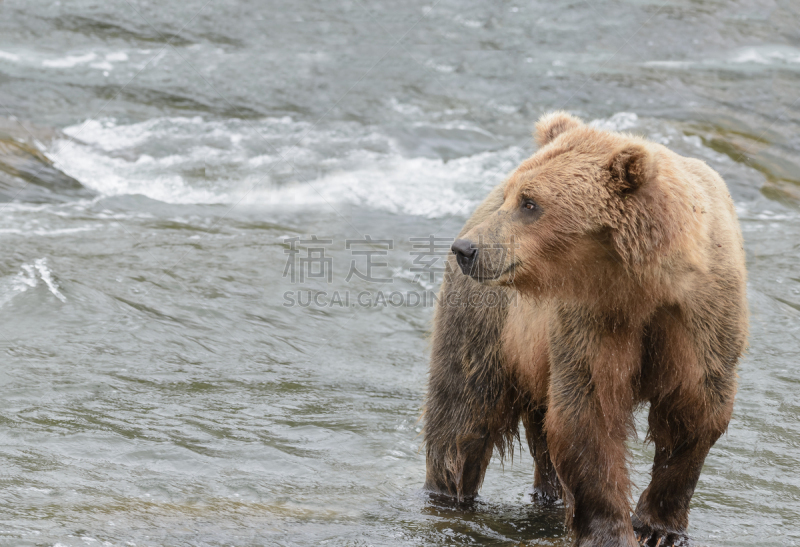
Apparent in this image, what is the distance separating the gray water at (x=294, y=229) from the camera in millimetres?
5148

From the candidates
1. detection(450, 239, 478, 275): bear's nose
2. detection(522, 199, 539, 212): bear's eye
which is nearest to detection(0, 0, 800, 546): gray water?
detection(450, 239, 478, 275): bear's nose

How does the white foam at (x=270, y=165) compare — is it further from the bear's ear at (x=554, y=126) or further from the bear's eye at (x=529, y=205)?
the bear's eye at (x=529, y=205)

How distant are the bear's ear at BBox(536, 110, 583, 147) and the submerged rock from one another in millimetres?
8606

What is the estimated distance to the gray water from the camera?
5.15 m

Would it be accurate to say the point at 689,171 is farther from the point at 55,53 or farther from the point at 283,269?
the point at 55,53

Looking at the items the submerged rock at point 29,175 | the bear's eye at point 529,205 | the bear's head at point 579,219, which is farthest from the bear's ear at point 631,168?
the submerged rock at point 29,175

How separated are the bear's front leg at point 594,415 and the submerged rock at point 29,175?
895 centimetres

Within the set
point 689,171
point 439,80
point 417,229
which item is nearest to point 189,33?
point 439,80

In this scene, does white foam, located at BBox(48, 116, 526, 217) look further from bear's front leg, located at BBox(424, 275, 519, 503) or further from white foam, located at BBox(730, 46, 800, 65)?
bear's front leg, located at BBox(424, 275, 519, 503)

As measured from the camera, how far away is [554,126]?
4426 millimetres

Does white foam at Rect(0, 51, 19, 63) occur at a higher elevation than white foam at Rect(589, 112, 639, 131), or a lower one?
higher

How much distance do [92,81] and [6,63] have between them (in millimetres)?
1611

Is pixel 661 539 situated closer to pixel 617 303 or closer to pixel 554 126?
pixel 617 303

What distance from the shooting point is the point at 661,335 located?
415cm
